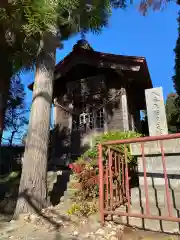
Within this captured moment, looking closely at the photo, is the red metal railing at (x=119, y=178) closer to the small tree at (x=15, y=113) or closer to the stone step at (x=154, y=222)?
the stone step at (x=154, y=222)

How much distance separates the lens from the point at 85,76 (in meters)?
11.0

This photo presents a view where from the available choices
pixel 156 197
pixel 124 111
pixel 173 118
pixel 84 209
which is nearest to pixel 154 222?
pixel 156 197

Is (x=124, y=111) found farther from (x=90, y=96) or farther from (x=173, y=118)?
(x=173, y=118)

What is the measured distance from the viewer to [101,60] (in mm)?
9805

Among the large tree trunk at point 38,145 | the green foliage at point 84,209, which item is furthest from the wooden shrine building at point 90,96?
the green foliage at point 84,209

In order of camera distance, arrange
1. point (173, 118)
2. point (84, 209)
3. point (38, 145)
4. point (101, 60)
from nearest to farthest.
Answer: point (84, 209) < point (38, 145) < point (101, 60) < point (173, 118)

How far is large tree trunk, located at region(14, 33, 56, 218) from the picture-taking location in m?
4.49

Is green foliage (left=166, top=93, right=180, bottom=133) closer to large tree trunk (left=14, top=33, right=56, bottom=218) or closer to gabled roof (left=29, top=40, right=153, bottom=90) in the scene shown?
gabled roof (left=29, top=40, right=153, bottom=90)

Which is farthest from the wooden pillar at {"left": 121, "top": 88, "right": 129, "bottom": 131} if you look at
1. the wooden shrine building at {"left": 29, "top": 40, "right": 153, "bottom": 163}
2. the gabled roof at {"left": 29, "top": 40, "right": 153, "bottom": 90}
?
the gabled roof at {"left": 29, "top": 40, "right": 153, "bottom": 90}

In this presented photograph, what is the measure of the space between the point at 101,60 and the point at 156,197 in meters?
7.39

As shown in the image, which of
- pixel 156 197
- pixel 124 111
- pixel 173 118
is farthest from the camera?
pixel 173 118

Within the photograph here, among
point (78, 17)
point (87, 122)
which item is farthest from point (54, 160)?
point (78, 17)

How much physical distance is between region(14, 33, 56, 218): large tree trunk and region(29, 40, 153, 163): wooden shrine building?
4.21m

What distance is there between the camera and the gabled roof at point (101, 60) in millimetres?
8951
